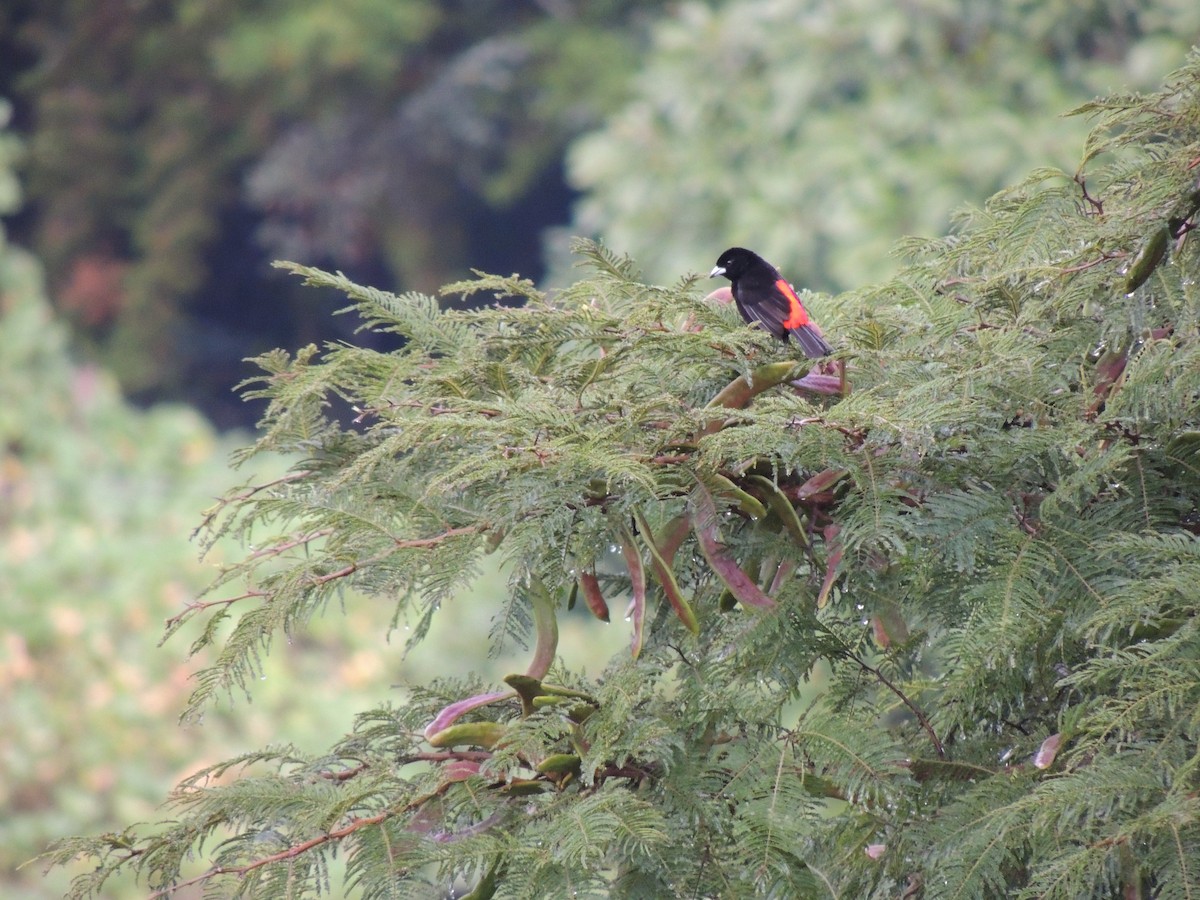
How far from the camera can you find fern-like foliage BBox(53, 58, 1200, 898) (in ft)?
4.26

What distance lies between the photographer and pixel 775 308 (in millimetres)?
1857

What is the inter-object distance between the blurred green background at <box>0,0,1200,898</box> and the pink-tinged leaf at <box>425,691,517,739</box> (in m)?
1.52

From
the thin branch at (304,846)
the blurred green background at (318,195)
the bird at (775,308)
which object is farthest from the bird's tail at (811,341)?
the blurred green background at (318,195)

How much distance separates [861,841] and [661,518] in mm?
569

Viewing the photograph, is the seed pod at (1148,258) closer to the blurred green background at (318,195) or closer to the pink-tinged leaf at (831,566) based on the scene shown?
the pink-tinged leaf at (831,566)

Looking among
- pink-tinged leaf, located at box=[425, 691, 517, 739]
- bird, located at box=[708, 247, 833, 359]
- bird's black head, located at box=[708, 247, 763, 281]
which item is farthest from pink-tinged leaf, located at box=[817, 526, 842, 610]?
bird's black head, located at box=[708, 247, 763, 281]

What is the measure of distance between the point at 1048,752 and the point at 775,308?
763mm

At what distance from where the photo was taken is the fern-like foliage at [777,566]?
4.26ft

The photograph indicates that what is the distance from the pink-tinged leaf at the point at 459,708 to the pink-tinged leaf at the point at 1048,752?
62 centimetres

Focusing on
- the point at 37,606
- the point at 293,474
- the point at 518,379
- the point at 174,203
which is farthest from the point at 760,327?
the point at 174,203

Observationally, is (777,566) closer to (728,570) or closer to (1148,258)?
(728,570)

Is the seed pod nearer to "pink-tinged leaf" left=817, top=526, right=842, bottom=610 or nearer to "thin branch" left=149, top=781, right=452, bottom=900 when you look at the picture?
"pink-tinged leaf" left=817, top=526, right=842, bottom=610

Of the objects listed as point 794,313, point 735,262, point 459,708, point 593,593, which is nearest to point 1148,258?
point 794,313

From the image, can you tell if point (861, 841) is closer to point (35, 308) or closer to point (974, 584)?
point (974, 584)
